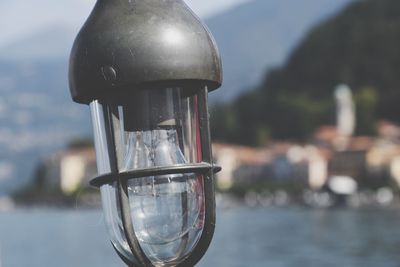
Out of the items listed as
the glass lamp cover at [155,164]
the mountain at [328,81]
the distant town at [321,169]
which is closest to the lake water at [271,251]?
the glass lamp cover at [155,164]

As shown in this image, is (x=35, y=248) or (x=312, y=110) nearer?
(x=35, y=248)

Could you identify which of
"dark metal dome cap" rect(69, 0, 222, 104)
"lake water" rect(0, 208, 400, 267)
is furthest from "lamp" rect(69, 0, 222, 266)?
"lake water" rect(0, 208, 400, 267)

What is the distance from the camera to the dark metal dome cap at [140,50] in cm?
176

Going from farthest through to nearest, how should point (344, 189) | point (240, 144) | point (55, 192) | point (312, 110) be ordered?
point (55, 192) < point (240, 144) < point (312, 110) < point (344, 189)

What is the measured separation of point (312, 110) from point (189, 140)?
138m

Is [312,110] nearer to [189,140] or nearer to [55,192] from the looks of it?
[55,192]

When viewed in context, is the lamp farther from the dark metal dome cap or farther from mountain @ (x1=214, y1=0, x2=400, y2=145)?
mountain @ (x1=214, y1=0, x2=400, y2=145)

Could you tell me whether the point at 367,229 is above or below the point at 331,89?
below

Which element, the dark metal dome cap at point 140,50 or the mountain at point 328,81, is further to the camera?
the mountain at point 328,81

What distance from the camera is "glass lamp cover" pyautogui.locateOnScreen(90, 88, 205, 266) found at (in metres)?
1.78

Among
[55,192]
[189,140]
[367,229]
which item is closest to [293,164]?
[55,192]

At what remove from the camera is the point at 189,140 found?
183 centimetres

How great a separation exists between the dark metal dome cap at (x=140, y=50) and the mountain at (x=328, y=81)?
13246 cm

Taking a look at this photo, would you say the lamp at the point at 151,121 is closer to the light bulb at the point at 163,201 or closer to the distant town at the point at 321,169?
the light bulb at the point at 163,201
